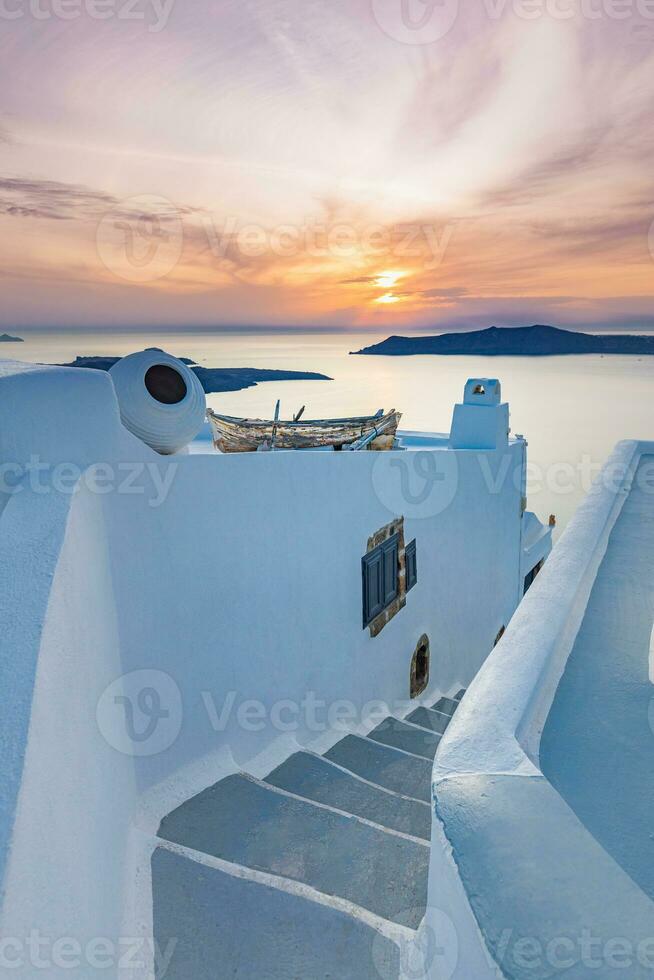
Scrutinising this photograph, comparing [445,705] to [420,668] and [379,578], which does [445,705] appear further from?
[379,578]

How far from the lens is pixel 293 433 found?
8.03 m

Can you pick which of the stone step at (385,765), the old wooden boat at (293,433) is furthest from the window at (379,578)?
the old wooden boat at (293,433)

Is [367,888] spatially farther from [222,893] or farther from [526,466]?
[526,466]

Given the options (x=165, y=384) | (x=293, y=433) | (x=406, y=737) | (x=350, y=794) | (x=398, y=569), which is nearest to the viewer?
(x=350, y=794)

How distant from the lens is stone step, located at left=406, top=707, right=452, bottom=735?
6.55 m

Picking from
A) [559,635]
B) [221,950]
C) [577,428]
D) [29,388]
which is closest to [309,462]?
[29,388]

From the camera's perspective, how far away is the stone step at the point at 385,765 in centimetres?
432

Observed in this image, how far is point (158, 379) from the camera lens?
407 centimetres

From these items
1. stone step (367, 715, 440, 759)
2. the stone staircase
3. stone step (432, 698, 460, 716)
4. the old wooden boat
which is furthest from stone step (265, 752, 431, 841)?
the old wooden boat

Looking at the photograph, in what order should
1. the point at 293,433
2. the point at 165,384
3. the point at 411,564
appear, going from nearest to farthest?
the point at 165,384 → the point at 411,564 → the point at 293,433

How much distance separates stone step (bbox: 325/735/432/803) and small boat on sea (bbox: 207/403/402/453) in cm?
408

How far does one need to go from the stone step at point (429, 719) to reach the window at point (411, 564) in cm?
146

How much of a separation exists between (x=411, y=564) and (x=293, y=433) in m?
2.46

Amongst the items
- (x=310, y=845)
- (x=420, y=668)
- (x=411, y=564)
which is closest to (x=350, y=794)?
(x=310, y=845)
